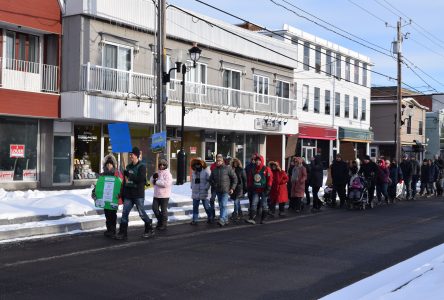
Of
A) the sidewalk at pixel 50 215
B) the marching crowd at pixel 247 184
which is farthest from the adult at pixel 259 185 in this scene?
the sidewalk at pixel 50 215

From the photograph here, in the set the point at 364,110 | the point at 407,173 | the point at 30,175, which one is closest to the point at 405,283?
the point at 30,175

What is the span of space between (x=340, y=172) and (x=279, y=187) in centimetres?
379

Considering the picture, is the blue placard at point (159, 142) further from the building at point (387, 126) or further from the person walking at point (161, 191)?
the building at point (387, 126)

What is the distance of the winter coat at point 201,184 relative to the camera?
1384cm

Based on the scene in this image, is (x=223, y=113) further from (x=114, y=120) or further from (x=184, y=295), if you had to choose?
(x=184, y=295)

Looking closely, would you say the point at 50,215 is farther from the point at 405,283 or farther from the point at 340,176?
the point at 340,176

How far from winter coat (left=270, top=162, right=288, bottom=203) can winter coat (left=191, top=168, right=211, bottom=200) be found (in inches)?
102

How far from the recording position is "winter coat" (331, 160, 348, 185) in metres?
18.9

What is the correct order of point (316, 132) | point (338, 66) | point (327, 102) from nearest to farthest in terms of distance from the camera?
1. point (316, 132)
2. point (327, 102)
3. point (338, 66)

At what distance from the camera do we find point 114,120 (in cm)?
2234

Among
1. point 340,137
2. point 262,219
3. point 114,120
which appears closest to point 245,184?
point 262,219

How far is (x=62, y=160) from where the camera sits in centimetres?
2227

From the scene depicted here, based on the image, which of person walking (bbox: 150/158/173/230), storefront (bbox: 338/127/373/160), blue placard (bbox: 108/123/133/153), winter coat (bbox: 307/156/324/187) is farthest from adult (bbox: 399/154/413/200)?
storefront (bbox: 338/127/373/160)

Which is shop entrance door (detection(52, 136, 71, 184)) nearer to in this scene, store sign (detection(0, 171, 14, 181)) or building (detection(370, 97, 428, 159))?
store sign (detection(0, 171, 14, 181))
